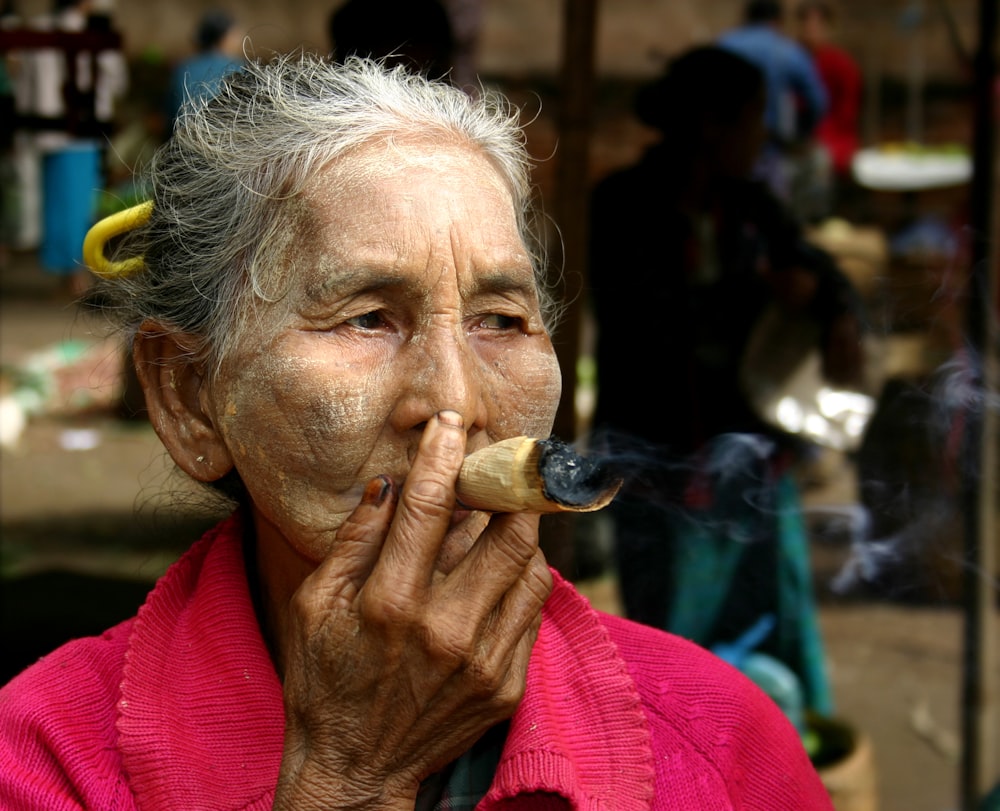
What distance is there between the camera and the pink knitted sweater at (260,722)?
1.66 metres

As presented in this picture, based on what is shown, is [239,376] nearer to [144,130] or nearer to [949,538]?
[949,538]

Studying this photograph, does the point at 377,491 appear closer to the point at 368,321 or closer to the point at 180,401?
the point at 368,321

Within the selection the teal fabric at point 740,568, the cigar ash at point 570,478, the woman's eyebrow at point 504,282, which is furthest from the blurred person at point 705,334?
the cigar ash at point 570,478

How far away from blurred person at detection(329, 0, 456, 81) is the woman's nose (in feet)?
7.81

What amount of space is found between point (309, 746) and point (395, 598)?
254mm

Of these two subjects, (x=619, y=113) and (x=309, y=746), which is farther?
(x=619, y=113)

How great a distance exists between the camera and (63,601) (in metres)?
4.61

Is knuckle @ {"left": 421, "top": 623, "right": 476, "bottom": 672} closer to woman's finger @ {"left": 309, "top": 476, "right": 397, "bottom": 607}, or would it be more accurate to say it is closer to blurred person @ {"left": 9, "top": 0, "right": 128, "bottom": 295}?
woman's finger @ {"left": 309, "top": 476, "right": 397, "bottom": 607}

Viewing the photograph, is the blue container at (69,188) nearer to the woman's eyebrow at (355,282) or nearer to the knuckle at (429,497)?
the woman's eyebrow at (355,282)

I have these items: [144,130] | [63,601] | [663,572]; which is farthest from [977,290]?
[144,130]

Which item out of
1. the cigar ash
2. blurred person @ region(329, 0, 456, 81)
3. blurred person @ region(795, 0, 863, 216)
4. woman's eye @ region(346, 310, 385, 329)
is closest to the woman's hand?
the cigar ash

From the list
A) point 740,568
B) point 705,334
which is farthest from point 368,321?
point 705,334

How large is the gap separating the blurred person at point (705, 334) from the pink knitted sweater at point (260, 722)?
172 centimetres

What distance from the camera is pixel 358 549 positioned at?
1491 millimetres
